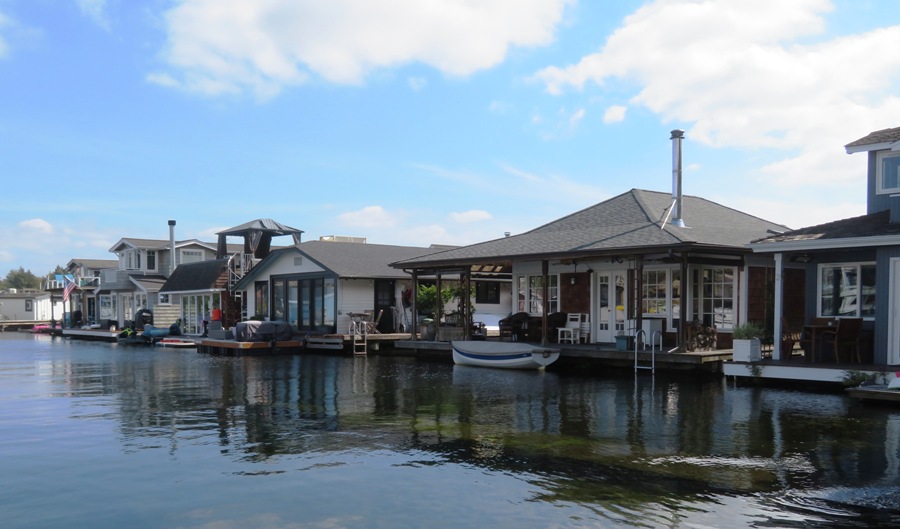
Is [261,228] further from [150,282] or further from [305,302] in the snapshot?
[150,282]

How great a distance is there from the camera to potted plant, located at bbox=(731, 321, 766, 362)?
1662 centimetres

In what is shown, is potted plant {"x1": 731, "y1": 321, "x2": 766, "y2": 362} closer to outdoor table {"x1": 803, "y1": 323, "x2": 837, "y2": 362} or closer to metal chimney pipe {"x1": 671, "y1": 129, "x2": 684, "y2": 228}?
outdoor table {"x1": 803, "y1": 323, "x2": 837, "y2": 362}

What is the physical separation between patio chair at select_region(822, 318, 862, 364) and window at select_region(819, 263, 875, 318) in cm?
60

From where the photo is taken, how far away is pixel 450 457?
388 inches

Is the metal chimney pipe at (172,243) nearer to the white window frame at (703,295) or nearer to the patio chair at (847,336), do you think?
the white window frame at (703,295)

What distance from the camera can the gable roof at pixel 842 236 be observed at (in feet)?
48.9

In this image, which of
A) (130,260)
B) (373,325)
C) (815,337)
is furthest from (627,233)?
(130,260)

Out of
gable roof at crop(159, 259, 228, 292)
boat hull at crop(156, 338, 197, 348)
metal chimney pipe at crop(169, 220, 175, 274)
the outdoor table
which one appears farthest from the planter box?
metal chimney pipe at crop(169, 220, 175, 274)

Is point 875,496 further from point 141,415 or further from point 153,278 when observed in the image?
point 153,278

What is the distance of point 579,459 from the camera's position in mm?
9578

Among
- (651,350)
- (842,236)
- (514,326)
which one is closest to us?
(842,236)

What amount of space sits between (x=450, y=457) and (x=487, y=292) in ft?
73.7

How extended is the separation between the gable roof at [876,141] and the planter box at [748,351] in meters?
5.06

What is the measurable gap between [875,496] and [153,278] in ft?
149
